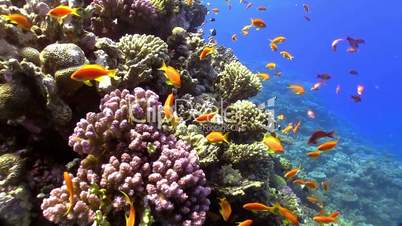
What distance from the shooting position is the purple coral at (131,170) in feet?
11.0

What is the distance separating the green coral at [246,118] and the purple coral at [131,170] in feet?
5.79

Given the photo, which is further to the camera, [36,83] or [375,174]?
[375,174]

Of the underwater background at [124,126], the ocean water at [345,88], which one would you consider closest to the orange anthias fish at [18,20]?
the underwater background at [124,126]

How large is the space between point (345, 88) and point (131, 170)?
11764 centimetres

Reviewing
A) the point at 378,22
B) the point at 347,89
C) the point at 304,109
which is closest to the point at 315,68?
the point at 347,89

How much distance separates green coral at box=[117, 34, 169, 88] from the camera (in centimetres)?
466

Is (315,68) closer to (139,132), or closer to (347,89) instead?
(347,89)

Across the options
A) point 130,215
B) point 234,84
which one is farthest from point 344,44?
point 130,215

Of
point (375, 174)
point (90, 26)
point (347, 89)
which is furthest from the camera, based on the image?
point (347, 89)

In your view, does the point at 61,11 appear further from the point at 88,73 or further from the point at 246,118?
the point at 246,118

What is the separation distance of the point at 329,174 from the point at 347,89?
99.3 meters

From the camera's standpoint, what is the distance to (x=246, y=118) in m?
5.55

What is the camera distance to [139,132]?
374cm

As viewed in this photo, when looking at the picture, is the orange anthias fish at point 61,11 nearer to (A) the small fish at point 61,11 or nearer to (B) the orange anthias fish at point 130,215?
(A) the small fish at point 61,11
